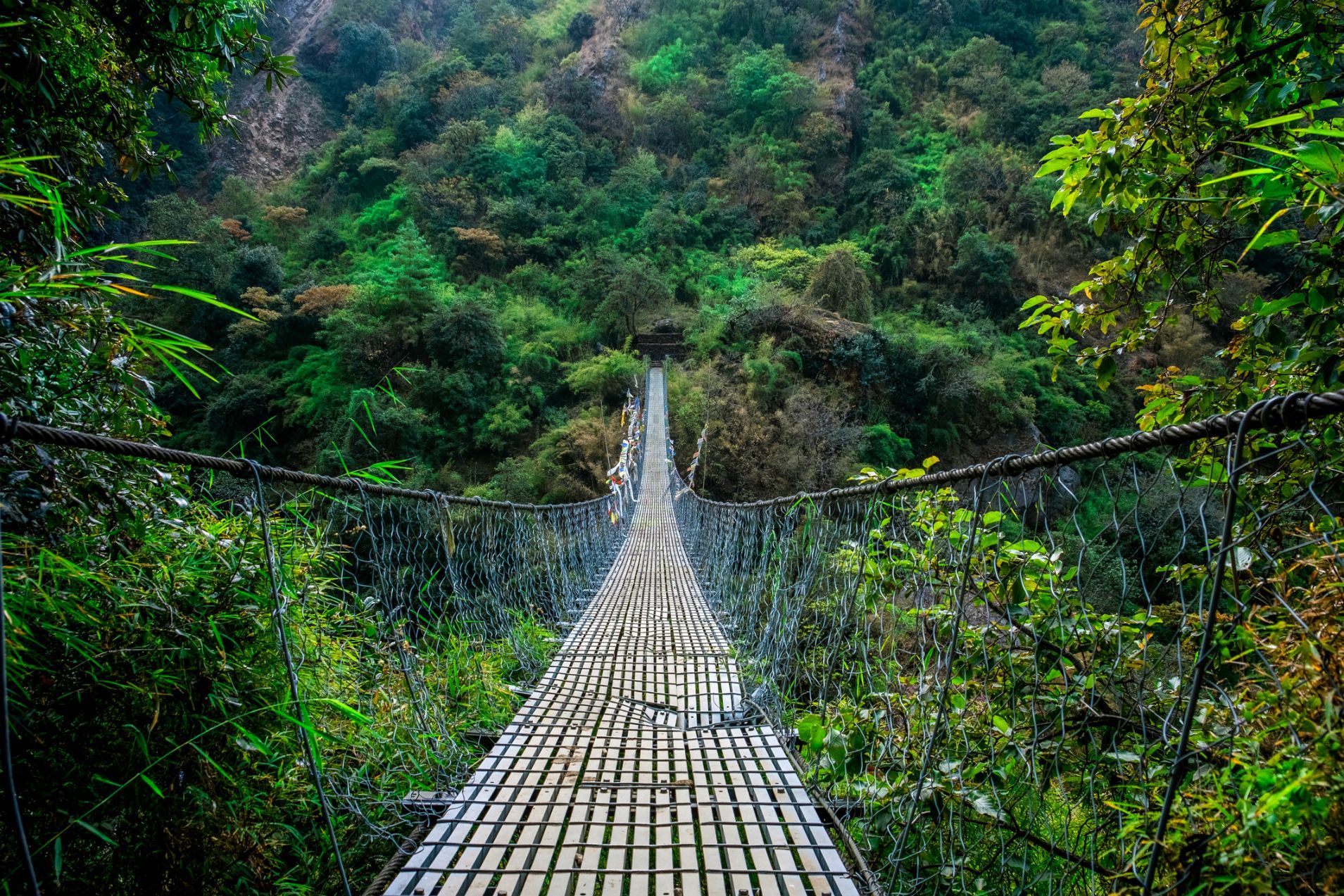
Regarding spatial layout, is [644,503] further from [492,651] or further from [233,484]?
[492,651]

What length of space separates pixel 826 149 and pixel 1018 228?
5830mm

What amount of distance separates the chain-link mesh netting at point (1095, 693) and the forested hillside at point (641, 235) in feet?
14.9

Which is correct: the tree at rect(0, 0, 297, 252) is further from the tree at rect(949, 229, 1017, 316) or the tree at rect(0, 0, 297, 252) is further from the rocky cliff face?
the rocky cliff face

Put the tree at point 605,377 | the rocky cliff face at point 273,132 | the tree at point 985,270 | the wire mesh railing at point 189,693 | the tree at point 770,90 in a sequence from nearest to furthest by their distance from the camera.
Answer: the wire mesh railing at point 189,693 < the tree at point 605,377 < the tree at point 985,270 < the tree at point 770,90 < the rocky cliff face at point 273,132

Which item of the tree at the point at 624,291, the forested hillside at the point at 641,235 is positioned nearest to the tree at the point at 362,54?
the forested hillside at the point at 641,235

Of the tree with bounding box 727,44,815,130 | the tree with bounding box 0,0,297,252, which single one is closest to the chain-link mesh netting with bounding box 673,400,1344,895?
the tree with bounding box 0,0,297,252

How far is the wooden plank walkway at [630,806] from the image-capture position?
3.34 feet

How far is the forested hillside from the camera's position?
385 inches

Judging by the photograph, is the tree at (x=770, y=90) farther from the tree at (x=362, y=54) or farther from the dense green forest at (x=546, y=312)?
the tree at (x=362, y=54)

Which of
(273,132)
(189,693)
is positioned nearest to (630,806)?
(189,693)

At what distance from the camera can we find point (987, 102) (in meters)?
15.8

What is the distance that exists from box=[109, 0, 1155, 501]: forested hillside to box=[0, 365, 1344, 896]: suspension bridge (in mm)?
4018

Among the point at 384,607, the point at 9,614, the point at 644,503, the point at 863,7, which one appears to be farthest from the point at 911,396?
the point at 863,7

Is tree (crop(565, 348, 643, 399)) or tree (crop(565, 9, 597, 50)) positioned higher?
tree (crop(565, 9, 597, 50))
